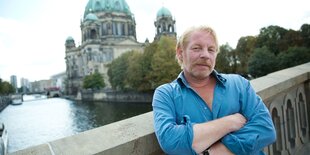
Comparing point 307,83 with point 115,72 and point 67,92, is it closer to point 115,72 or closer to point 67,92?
point 115,72

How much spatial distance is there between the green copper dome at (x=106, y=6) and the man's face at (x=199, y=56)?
91155 millimetres

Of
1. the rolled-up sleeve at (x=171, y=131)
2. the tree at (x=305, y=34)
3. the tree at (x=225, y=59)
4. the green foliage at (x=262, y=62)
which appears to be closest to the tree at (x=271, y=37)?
the tree at (x=305, y=34)

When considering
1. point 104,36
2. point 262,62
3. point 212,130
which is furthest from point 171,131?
point 104,36

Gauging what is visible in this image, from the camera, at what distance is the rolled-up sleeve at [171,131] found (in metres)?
1.68

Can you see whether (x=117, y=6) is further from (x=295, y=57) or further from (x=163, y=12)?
(x=295, y=57)

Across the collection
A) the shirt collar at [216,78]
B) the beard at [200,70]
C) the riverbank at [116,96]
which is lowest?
the riverbank at [116,96]

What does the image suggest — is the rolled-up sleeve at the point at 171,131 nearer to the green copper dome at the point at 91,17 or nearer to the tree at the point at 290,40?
the tree at the point at 290,40

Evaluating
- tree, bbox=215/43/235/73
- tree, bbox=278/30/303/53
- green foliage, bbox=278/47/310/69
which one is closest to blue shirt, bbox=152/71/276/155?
green foliage, bbox=278/47/310/69

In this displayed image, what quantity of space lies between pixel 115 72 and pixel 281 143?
2142 inches

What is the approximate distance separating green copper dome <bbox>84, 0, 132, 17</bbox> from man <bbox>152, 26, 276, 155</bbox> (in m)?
91.2

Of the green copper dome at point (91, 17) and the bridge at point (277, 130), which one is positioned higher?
the green copper dome at point (91, 17)

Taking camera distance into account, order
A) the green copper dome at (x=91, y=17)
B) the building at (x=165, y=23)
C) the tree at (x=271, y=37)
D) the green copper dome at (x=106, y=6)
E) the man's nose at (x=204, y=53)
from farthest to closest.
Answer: the green copper dome at (x=106, y=6) < the green copper dome at (x=91, y=17) < the building at (x=165, y=23) < the tree at (x=271, y=37) < the man's nose at (x=204, y=53)

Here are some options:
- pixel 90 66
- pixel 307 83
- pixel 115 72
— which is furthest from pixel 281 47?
pixel 90 66

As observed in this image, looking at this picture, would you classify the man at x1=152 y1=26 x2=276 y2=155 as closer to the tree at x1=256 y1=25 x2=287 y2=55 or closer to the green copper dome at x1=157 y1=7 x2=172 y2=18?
the tree at x1=256 y1=25 x2=287 y2=55
